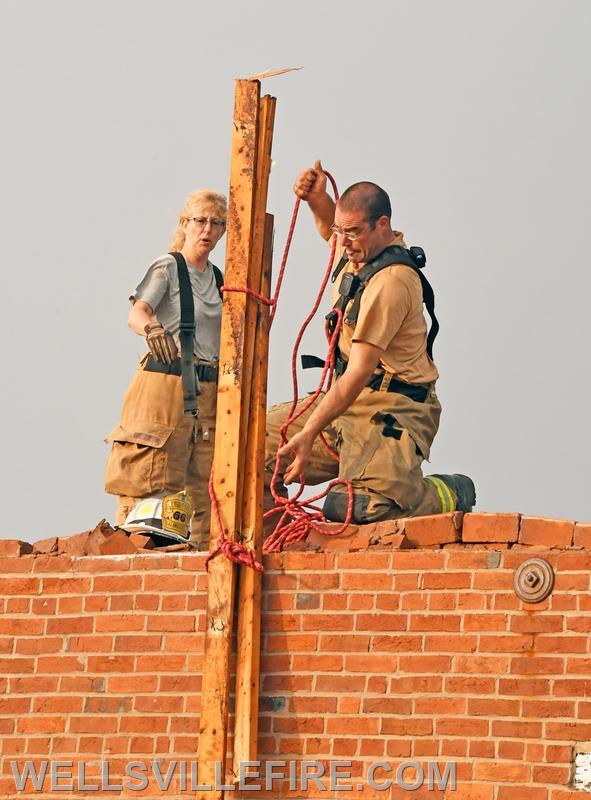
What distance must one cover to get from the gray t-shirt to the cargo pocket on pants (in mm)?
516

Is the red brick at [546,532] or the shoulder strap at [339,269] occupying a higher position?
the shoulder strap at [339,269]

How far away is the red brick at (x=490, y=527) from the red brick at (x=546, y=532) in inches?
1.5

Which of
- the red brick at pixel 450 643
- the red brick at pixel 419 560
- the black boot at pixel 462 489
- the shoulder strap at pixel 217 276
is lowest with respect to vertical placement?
the red brick at pixel 450 643

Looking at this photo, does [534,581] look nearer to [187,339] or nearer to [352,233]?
[352,233]

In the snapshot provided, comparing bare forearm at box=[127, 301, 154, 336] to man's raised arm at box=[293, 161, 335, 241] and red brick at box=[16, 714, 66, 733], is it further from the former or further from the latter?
red brick at box=[16, 714, 66, 733]

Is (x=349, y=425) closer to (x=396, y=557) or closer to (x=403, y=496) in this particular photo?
(x=403, y=496)

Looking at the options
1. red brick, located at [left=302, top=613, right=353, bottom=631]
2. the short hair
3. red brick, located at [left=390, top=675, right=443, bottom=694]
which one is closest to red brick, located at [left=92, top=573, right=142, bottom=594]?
red brick, located at [left=302, top=613, right=353, bottom=631]

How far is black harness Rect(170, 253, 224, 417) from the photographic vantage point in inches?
376

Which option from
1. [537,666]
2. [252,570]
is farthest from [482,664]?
[252,570]

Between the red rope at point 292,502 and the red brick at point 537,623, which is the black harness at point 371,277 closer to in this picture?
the red rope at point 292,502

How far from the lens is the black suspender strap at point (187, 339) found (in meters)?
9.54

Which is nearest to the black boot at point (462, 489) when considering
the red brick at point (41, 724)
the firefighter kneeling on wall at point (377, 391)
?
the firefighter kneeling on wall at point (377, 391)

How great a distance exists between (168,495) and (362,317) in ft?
5.05

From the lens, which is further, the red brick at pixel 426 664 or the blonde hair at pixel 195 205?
the blonde hair at pixel 195 205
